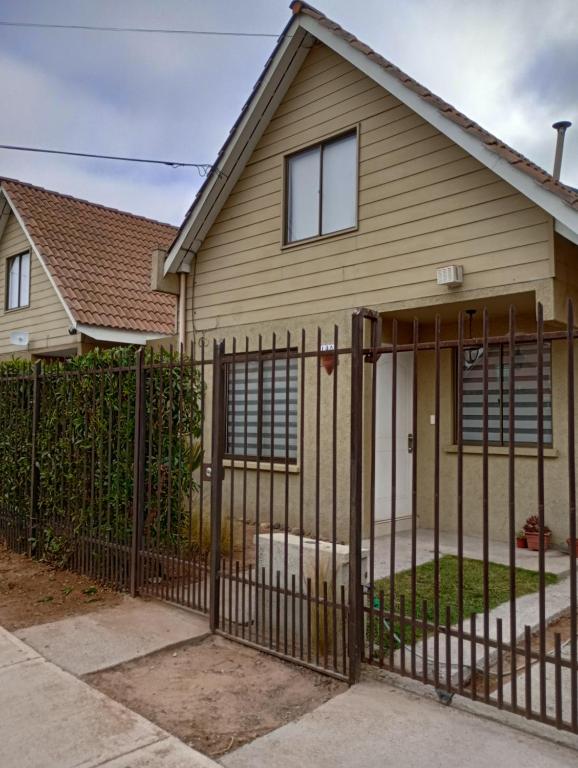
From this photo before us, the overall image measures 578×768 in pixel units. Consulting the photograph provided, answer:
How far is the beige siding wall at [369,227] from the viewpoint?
6.90 metres

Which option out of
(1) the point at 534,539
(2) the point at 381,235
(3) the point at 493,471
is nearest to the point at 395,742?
(1) the point at 534,539

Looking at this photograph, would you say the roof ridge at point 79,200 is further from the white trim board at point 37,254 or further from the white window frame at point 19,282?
the white window frame at point 19,282

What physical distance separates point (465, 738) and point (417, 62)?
11552 mm

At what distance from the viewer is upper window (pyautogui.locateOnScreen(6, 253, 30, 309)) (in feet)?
49.9

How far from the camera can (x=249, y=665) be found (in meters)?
4.37

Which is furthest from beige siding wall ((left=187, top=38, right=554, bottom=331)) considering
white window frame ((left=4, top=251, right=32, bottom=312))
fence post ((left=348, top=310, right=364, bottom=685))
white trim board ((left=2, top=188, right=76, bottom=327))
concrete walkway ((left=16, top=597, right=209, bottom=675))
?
white window frame ((left=4, top=251, right=32, bottom=312))

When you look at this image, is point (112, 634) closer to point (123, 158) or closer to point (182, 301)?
point (182, 301)

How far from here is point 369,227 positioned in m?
8.09

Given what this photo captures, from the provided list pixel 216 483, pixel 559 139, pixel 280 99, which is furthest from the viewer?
pixel 559 139

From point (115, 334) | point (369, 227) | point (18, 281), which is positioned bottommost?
point (115, 334)

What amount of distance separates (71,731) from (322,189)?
7302 mm

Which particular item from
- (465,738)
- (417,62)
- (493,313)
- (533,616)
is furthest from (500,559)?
(417,62)

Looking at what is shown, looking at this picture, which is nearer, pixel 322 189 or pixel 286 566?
pixel 286 566

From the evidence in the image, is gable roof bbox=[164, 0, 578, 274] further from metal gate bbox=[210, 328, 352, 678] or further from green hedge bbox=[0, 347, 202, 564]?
green hedge bbox=[0, 347, 202, 564]
